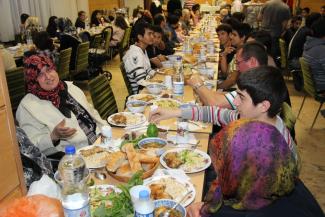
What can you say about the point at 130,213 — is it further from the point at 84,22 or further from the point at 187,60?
the point at 84,22

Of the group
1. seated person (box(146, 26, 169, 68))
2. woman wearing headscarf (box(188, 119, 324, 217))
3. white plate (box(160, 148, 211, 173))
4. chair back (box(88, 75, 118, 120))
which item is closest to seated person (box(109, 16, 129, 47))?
seated person (box(146, 26, 169, 68))

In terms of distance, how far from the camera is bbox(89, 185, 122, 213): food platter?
1245 mm

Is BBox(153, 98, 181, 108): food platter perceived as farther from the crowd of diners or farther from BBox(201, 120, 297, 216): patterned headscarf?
BBox(201, 120, 297, 216): patterned headscarf

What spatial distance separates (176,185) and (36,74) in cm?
122

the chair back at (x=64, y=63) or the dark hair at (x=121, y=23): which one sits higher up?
the dark hair at (x=121, y=23)

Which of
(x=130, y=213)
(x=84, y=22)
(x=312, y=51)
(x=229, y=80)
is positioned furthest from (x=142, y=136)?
(x=84, y=22)

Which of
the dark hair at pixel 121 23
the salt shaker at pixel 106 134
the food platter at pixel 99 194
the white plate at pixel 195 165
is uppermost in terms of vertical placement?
the dark hair at pixel 121 23

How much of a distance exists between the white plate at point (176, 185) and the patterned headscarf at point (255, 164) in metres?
0.29

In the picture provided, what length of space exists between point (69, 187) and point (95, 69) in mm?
4871

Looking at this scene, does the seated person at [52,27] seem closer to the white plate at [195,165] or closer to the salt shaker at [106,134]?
the salt shaker at [106,134]

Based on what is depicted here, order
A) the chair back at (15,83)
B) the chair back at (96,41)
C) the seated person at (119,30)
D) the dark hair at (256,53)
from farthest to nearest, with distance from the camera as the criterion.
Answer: the seated person at (119,30) < the chair back at (96,41) < the chair back at (15,83) < the dark hair at (256,53)

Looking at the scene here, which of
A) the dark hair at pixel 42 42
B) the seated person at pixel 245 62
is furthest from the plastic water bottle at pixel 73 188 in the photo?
the dark hair at pixel 42 42

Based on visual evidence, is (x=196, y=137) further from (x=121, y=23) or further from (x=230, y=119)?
(x=121, y=23)

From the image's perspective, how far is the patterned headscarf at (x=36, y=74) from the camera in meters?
2.05
